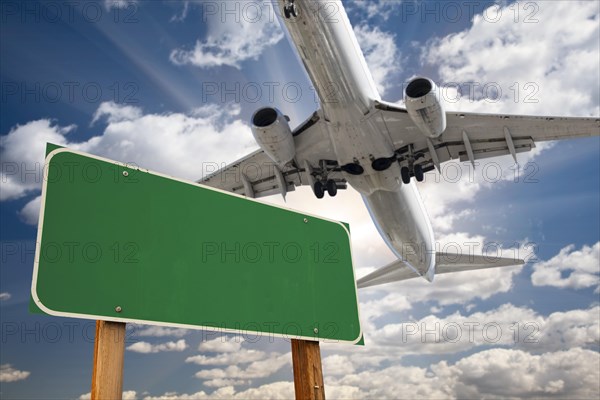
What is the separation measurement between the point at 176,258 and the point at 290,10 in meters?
12.8

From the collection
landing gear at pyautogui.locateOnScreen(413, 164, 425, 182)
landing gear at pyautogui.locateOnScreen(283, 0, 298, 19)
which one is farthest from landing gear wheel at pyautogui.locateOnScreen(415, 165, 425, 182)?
landing gear at pyautogui.locateOnScreen(283, 0, 298, 19)

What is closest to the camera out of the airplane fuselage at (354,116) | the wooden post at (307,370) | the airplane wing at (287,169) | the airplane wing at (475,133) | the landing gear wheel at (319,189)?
the wooden post at (307,370)

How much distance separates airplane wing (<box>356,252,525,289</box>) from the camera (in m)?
26.3

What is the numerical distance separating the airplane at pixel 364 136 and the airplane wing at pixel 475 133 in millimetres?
36

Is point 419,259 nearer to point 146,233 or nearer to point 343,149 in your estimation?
point 343,149

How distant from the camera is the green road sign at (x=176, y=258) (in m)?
2.05

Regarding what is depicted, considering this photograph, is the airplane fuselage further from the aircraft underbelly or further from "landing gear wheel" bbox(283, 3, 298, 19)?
"landing gear wheel" bbox(283, 3, 298, 19)

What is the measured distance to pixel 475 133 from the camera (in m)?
18.3

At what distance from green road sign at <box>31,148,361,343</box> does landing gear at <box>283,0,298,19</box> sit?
40.0 feet

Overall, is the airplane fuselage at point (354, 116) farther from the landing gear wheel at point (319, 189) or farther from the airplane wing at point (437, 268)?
the airplane wing at point (437, 268)

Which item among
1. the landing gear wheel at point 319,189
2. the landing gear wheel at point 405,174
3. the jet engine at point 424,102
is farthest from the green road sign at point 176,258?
the landing gear wheel at point 319,189

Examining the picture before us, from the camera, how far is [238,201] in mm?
2697

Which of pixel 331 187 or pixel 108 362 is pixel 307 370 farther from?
pixel 331 187

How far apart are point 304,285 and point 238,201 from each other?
59 cm
